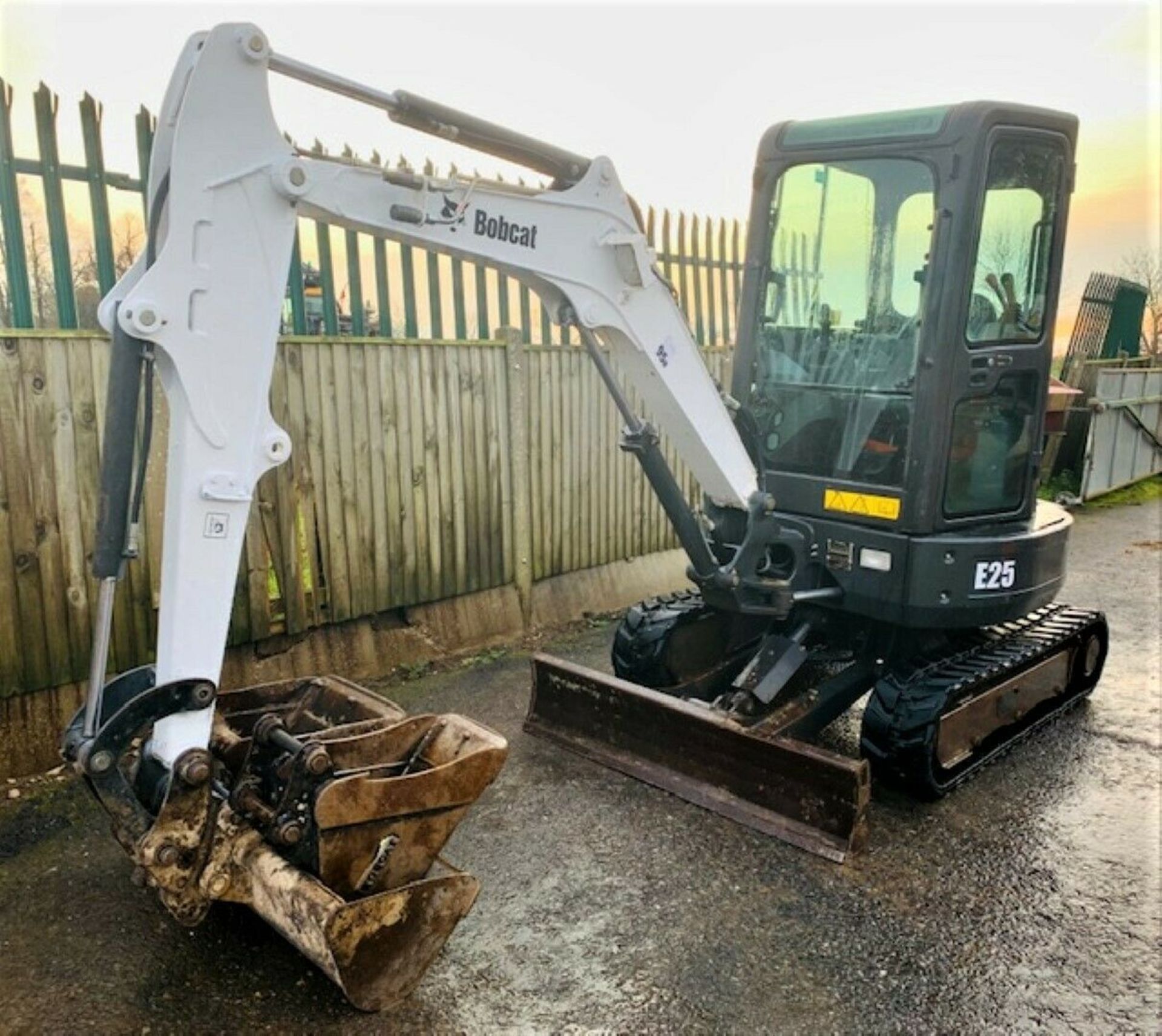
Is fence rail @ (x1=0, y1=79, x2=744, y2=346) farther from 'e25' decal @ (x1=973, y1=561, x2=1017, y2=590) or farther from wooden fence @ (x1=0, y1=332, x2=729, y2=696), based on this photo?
'e25' decal @ (x1=973, y1=561, x2=1017, y2=590)

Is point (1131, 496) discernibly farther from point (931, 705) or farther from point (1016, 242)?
point (931, 705)

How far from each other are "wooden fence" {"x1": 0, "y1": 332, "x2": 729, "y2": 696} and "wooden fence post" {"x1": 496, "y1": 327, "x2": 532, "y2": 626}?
0.01m

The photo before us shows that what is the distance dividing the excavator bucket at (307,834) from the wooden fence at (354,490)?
1525 millimetres

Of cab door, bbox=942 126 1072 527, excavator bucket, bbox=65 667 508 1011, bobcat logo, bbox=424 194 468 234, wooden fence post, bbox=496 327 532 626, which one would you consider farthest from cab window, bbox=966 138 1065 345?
wooden fence post, bbox=496 327 532 626

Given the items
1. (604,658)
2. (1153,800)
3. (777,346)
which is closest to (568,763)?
(604,658)

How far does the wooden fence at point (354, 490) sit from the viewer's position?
3818 millimetres

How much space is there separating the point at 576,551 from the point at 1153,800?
3593 millimetres

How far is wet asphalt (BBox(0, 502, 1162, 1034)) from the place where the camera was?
2549 millimetres

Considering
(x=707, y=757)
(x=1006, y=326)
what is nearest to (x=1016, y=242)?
(x=1006, y=326)

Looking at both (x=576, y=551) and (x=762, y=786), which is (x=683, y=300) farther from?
(x=762, y=786)

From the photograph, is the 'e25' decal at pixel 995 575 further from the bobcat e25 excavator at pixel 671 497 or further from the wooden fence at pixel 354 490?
the wooden fence at pixel 354 490

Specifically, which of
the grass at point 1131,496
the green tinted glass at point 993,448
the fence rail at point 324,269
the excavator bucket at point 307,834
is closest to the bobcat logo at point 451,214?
the fence rail at point 324,269

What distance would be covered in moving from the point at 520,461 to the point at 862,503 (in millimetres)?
2457

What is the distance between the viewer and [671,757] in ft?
12.5
